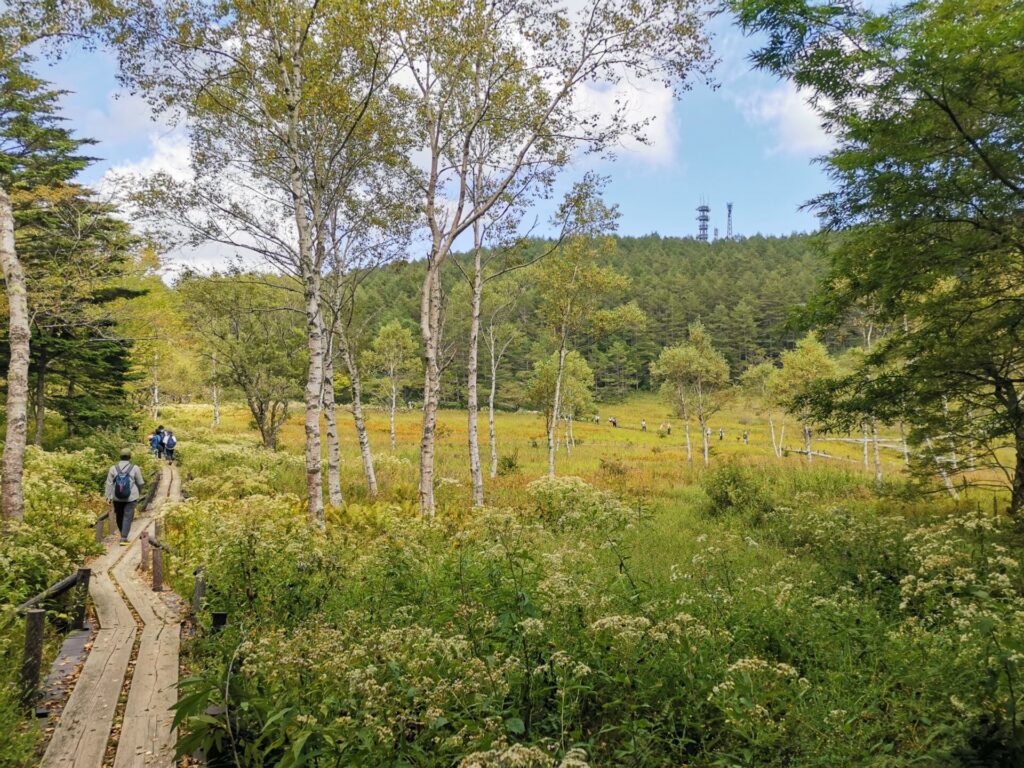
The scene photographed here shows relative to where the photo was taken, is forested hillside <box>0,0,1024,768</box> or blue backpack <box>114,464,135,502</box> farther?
blue backpack <box>114,464,135,502</box>

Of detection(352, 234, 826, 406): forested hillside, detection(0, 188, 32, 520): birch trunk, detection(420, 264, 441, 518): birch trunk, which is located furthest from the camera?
detection(352, 234, 826, 406): forested hillside

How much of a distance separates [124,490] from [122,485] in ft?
0.42

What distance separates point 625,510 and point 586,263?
692 inches

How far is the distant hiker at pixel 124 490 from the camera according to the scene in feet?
37.8

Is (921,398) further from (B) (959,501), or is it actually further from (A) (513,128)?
(A) (513,128)

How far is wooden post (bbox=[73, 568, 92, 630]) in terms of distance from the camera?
272 inches

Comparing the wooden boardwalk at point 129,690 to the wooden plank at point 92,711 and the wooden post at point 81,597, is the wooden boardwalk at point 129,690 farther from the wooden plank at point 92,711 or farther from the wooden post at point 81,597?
the wooden post at point 81,597

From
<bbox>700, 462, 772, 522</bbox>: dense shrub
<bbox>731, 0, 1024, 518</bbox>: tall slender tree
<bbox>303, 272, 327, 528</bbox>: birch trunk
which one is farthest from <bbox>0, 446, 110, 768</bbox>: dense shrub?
<bbox>700, 462, 772, 522</bbox>: dense shrub

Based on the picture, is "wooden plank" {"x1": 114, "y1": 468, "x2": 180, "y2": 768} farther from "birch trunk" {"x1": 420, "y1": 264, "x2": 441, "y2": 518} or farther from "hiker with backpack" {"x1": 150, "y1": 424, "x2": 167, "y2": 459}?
"hiker with backpack" {"x1": 150, "y1": 424, "x2": 167, "y2": 459}

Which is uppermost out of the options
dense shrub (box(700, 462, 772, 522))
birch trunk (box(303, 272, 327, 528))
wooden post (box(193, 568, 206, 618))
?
birch trunk (box(303, 272, 327, 528))

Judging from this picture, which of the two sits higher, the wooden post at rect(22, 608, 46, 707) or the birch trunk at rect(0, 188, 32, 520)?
the birch trunk at rect(0, 188, 32, 520)

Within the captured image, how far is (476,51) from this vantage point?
39.9 feet

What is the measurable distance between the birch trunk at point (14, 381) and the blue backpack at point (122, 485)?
6.41ft

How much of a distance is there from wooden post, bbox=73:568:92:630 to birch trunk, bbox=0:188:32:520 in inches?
130
